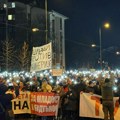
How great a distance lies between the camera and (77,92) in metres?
15.6

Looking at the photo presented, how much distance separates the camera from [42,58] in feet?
58.7

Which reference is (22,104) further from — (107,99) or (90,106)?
(107,99)

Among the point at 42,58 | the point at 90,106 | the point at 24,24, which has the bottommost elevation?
the point at 90,106

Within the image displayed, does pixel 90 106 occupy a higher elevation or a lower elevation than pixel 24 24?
lower

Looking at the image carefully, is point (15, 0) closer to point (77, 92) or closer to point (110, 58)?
point (110, 58)

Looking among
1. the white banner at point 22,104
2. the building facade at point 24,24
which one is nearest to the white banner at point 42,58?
the white banner at point 22,104

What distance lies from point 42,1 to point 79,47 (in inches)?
738

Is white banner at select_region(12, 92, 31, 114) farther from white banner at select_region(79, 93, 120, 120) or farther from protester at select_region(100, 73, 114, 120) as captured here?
protester at select_region(100, 73, 114, 120)

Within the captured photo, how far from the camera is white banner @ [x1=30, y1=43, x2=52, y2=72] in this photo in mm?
17438

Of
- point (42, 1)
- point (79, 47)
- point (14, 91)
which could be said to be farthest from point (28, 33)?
point (14, 91)

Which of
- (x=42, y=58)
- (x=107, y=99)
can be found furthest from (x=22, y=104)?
(x=107, y=99)

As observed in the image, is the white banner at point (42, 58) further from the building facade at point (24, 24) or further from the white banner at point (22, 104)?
the building facade at point (24, 24)

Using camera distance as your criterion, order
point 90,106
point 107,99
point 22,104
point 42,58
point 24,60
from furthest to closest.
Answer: point 24,60, point 42,58, point 22,104, point 90,106, point 107,99

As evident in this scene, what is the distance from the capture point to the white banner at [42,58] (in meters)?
17.4
